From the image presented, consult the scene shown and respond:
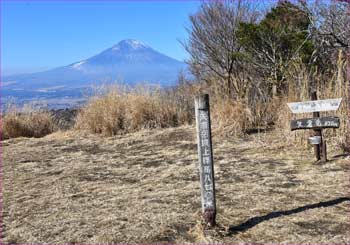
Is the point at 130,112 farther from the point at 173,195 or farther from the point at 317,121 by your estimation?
the point at 173,195

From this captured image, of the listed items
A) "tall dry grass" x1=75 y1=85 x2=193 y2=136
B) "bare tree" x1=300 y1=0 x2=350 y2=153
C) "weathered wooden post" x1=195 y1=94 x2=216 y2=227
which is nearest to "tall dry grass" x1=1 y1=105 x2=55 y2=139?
"tall dry grass" x1=75 y1=85 x2=193 y2=136

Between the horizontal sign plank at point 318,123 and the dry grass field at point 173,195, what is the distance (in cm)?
47

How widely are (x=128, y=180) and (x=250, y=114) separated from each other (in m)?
3.83

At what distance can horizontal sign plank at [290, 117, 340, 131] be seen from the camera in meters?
5.88

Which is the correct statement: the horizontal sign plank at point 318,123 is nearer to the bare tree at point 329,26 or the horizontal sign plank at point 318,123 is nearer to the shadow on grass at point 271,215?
the shadow on grass at point 271,215

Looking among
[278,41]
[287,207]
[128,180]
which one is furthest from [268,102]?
[287,207]

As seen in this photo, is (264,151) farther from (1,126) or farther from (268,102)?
(1,126)

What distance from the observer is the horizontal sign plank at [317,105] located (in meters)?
5.80

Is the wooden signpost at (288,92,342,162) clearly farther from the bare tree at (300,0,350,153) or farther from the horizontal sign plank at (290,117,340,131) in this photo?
the bare tree at (300,0,350,153)

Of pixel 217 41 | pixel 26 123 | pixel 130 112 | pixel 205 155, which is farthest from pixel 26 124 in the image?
pixel 205 155

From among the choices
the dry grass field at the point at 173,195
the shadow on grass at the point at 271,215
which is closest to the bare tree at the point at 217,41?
the dry grass field at the point at 173,195

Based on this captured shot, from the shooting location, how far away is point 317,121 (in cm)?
599

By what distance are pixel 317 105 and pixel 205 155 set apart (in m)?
2.80

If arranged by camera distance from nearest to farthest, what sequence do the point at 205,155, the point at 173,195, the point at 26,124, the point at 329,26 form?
the point at 205,155 → the point at 173,195 → the point at 329,26 → the point at 26,124
